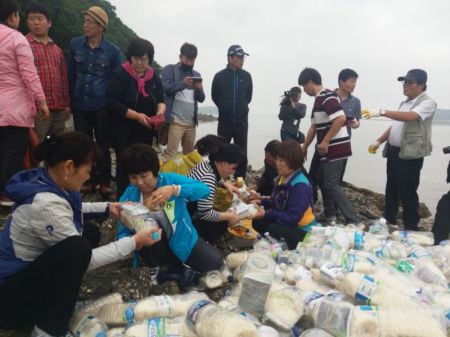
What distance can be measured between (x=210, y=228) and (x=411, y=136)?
8.06 feet

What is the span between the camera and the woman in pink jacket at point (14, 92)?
2939mm

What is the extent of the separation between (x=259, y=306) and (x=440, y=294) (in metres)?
1.28

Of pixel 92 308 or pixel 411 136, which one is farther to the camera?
pixel 411 136

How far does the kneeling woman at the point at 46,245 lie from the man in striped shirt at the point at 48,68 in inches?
72.3

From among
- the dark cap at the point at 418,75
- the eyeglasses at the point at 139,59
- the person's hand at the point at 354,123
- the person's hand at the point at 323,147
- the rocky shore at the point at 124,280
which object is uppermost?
the dark cap at the point at 418,75

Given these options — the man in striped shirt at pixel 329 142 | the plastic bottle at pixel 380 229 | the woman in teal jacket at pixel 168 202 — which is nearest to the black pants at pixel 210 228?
the woman in teal jacket at pixel 168 202

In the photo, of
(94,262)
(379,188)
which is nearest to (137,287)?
(94,262)

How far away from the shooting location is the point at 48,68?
3.56m

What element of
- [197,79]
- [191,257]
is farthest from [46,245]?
[197,79]

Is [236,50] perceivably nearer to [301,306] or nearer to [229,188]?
[229,188]

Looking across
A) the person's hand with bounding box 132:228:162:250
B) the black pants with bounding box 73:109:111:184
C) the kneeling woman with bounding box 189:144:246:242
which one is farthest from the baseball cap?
the person's hand with bounding box 132:228:162:250

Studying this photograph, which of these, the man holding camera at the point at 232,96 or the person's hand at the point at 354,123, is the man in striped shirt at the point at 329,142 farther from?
the man holding camera at the point at 232,96

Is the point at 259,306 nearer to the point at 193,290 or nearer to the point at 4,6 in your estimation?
the point at 193,290

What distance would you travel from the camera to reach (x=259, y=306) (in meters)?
1.98
